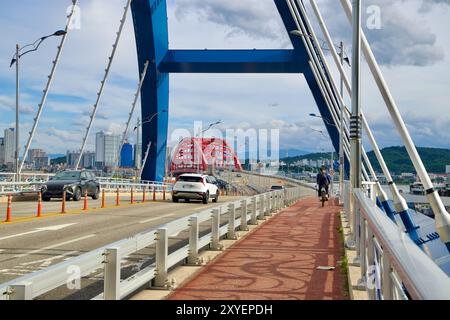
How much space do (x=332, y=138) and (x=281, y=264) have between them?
49.5 metres

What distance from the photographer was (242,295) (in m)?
7.43

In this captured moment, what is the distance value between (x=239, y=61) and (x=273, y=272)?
134 ft

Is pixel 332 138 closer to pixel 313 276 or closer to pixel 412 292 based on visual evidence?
pixel 313 276

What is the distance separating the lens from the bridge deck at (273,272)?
25.0 feet

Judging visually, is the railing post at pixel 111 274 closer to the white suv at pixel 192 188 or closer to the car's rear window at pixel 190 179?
the white suv at pixel 192 188

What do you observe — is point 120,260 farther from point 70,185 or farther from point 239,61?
point 239,61

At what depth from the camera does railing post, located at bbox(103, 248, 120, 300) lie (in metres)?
6.23

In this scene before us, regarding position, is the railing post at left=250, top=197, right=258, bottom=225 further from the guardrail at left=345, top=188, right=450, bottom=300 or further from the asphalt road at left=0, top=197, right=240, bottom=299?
the guardrail at left=345, top=188, right=450, bottom=300

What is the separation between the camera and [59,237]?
46.0 feet

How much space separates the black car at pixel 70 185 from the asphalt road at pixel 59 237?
7906 millimetres

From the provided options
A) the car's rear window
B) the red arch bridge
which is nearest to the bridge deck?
the car's rear window

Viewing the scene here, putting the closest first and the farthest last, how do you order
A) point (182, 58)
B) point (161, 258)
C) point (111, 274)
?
point (111, 274)
point (161, 258)
point (182, 58)

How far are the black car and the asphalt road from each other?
311 inches

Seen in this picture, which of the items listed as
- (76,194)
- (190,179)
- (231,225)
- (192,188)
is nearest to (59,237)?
(231,225)
